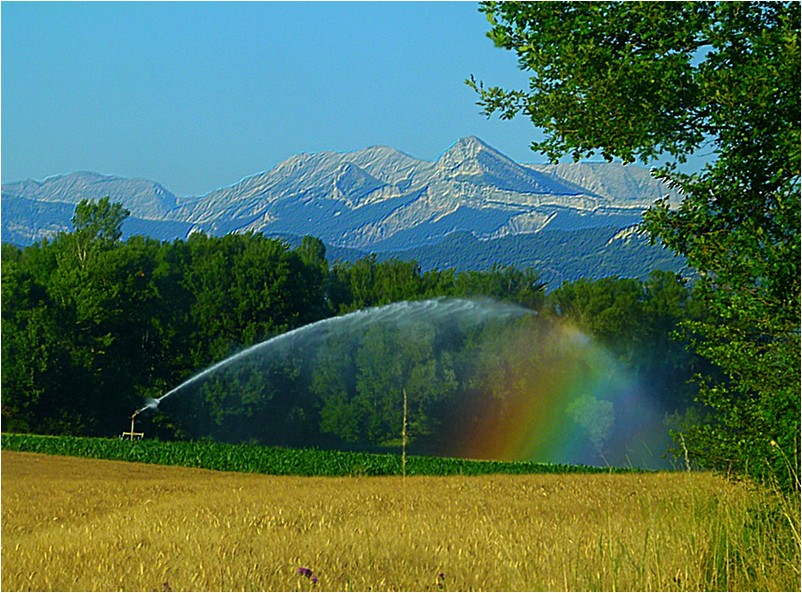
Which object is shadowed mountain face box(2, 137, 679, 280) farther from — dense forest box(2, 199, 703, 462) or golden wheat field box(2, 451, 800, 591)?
golden wheat field box(2, 451, 800, 591)

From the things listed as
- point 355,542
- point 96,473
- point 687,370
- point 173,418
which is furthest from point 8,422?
point 355,542

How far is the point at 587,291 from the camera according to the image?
50375mm

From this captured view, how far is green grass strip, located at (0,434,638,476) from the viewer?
3103 centimetres

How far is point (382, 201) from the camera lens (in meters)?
126

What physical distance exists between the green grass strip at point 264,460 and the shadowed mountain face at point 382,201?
58.2 m

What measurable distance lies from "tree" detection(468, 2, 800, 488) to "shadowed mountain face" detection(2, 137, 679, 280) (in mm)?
79895

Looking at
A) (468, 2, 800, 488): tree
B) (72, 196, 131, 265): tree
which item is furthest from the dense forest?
(468, 2, 800, 488): tree

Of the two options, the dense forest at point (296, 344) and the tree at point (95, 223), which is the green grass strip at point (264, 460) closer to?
the dense forest at point (296, 344)

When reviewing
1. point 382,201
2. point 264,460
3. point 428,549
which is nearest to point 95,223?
point 264,460

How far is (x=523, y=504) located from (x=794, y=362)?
6822mm

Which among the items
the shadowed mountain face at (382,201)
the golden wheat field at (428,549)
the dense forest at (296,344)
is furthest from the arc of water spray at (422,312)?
the golden wheat field at (428,549)

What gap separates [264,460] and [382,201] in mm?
94866

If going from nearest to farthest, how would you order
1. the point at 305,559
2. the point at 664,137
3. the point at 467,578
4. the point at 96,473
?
the point at 467,578 → the point at 305,559 → the point at 664,137 → the point at 96,473

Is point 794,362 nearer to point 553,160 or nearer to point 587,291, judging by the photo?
point 553,160
